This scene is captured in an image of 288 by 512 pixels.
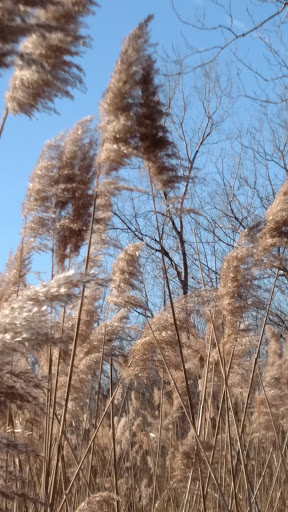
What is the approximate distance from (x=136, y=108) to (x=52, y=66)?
2.22 ft

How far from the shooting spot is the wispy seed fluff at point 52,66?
2104mm

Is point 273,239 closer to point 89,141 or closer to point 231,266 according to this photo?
point 231,266

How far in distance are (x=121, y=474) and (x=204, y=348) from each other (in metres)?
1.57

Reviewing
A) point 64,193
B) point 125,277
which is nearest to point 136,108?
point 64,193

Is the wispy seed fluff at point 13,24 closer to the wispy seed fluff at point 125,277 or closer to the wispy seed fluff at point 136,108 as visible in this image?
the wispy seed fluff at point 136,108

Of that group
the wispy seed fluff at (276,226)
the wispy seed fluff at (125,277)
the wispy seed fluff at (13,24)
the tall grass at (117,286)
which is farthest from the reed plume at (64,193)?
the wispy seed fluff at (13,24)

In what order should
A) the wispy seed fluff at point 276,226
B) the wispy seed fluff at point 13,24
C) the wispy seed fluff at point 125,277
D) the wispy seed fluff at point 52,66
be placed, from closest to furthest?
the wispy seed fluff at point 13,24 < the wispy seed fluff at point 52,66 < the wispy seed fluff at point 276,226 < the wispy seed fluff at point 125,277

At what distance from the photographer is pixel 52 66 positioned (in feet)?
6.94

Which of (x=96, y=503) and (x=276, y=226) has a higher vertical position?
(x=276, y=226)

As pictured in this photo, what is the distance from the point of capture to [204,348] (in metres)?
4.32

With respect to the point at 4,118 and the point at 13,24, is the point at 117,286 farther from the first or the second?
the point at 13,24

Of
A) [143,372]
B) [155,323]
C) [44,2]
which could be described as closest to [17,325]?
[44,2]

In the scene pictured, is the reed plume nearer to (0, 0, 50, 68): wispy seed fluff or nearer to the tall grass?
the tall grass

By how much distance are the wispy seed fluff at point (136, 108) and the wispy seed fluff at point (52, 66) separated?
53cm
